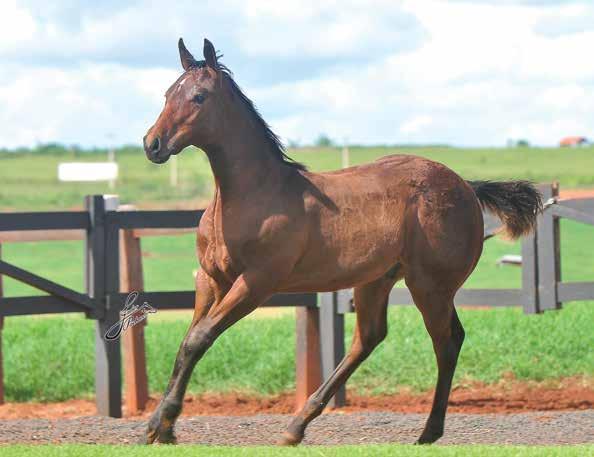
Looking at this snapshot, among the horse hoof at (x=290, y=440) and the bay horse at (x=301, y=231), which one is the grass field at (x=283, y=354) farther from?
the horse hoof at (x=290, y=440)

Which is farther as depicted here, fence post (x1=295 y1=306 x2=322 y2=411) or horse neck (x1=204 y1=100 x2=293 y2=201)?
fence post (x1=295 y1=306 x2=322 y2=411)

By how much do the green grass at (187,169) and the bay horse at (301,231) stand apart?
97.2 ft

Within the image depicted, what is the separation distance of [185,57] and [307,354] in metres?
3.40

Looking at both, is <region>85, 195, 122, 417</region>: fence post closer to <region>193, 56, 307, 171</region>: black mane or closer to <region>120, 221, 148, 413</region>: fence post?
<region>120, 221, 148, 413</region>: fence post

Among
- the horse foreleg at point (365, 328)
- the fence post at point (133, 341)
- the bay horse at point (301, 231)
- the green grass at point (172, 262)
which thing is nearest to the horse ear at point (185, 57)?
the bay horse at point (301, 231)

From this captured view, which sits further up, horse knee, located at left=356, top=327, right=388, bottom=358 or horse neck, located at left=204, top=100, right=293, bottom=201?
horse neck, located at left=204, top=100, right=293, bottom=201

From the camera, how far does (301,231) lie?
698 centimetres

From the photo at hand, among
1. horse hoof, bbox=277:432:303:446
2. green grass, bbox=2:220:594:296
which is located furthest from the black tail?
green grass, bbox=2:220:594:296

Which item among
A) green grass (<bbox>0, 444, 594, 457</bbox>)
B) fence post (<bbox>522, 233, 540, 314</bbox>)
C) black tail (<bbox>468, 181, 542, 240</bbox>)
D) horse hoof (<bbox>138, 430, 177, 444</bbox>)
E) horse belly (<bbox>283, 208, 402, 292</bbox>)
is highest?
black tail (<bbox>468, 181, 542, 240</bbox>)

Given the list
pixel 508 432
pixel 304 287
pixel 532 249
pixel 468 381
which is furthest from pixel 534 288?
pixel 304 287

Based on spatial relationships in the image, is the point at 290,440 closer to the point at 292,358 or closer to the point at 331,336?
the point at 331,336

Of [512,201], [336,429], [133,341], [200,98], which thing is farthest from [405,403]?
[200,98]

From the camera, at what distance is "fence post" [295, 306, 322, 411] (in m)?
9.53

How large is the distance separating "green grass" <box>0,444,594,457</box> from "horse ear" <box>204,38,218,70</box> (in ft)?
7.32
